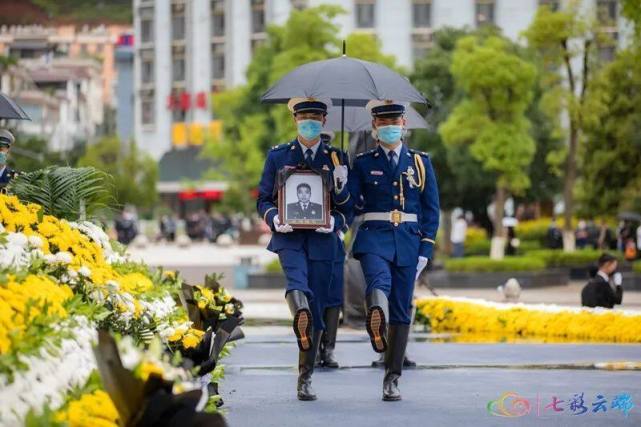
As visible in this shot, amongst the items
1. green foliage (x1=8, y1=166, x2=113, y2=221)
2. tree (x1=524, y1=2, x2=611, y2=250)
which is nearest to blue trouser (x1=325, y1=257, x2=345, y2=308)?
green foliage (x1=8, y1=166, x2=113, y2=221)

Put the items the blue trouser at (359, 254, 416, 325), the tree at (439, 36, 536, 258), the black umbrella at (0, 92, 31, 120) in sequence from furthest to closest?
the tree at (439, 36, 536, 258)
the black umbrella at (0, 92, 31, 120)
the blue trouser at (359, 254, 416, 325)

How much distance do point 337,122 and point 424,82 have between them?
152ft

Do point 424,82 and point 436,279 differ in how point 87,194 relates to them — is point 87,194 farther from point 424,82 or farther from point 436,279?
point 424,82

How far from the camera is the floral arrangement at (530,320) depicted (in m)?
17.9

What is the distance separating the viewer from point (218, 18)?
357 ft

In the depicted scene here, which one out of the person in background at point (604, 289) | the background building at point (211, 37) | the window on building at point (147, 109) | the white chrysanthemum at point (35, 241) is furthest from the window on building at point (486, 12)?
the white chrysanthemum at point (35, 241)

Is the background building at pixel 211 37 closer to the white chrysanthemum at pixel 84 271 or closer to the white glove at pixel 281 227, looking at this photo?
the white glove at pixel 281 227

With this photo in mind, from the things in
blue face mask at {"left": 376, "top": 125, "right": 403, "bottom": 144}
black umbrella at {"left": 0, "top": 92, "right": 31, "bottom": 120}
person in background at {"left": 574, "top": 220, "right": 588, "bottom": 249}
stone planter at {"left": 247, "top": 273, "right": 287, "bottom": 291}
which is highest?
black umbrella at {"left": 0, "top": 92, "right": 31, "bottom": 120}

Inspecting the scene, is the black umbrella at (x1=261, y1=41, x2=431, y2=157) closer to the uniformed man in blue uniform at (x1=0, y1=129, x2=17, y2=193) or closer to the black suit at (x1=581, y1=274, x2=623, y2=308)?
the uniformed man in blue uniform at (x1=0, y1=129, x2=17, y2=193)

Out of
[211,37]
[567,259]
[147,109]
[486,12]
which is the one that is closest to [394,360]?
[567,259]

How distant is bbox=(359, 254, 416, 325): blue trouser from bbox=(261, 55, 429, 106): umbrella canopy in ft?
4.05

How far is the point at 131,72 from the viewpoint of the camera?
479 ft

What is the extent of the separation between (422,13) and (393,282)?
300 ft

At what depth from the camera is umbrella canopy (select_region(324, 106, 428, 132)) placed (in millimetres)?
15047
